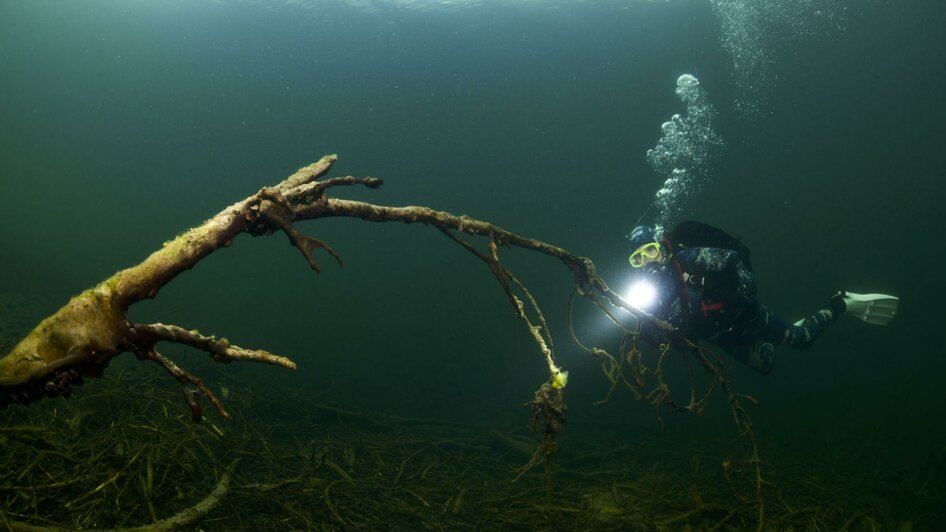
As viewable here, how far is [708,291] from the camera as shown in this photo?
23.6 feet

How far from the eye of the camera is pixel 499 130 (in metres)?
73.4

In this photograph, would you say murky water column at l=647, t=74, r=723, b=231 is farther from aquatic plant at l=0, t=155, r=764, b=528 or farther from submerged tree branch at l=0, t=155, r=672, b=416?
submerged tree branch at l=0, t=155, r=672, b=416

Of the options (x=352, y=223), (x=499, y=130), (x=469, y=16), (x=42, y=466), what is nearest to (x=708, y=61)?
(x=469, y=16)

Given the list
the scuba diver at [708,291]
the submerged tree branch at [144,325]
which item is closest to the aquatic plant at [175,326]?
the submerged tree branch at [144,325]

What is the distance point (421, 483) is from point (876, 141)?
3784 inches

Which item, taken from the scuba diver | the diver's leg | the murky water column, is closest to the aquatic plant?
the scuba diver

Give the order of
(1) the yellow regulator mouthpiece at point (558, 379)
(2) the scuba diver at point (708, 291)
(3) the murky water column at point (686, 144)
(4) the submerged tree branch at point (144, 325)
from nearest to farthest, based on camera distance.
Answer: (4) the submerged tree branch at point (144, 325) → (1) the yellow regulator mouthpiece at point (558, 379) → (2) the scuba diver at point (708, 291) → (3) the murky water column at point (686, 144)

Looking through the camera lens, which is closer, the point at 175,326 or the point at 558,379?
the point at 175,326

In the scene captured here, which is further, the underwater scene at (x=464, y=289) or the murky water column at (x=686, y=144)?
the murky water column at (x=686, y=144)

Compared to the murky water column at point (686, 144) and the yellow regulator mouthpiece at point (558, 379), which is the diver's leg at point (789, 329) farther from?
the murky water column at point (686, 144)

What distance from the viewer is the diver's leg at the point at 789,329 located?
8039 millimetres

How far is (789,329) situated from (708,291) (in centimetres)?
260

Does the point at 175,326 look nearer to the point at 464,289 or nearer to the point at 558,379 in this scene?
the point at 558,379

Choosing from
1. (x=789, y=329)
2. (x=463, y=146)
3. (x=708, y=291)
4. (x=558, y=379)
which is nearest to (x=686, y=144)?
(x=463, y=146)
